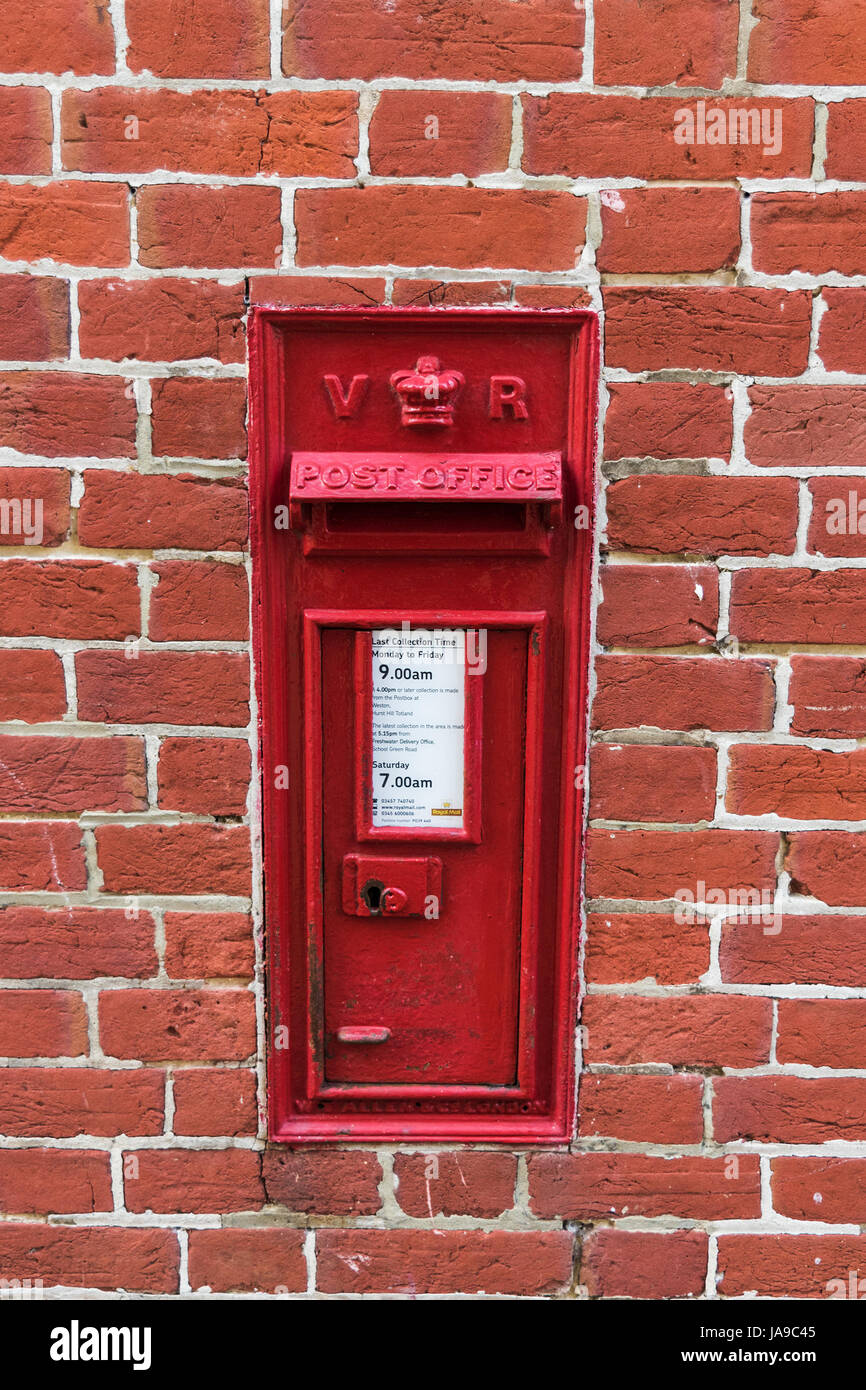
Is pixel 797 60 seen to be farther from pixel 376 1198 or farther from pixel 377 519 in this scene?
pixel 376 1198

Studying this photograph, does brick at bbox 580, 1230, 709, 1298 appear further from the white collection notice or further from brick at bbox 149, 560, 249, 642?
brick at bbox 149, 560, 249, 642

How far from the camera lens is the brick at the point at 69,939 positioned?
1.22m

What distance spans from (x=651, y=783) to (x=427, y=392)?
1.82 feet

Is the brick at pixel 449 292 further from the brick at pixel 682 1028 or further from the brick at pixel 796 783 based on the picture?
the brick at pixel 682 1028

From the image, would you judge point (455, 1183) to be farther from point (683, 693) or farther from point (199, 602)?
point (199, 602)

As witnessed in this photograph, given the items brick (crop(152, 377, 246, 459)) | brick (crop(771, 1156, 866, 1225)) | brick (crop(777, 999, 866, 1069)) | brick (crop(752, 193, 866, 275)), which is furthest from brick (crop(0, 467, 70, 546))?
brick (crop(771, 1156, 866, 1225))

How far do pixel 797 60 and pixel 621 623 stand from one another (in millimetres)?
682

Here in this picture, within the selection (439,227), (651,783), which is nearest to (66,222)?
(439,227)

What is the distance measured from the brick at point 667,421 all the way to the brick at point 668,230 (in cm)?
14

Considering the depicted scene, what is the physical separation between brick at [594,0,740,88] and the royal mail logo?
47cm

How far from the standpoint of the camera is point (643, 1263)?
1.27 metres

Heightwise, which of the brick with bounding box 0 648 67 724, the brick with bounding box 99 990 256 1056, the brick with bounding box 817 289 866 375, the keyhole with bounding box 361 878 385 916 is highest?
the brick with bounding box 817 289 866 375

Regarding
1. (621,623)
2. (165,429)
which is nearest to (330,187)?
(165,429)

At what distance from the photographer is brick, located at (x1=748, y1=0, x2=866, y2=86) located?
3.56 feet
